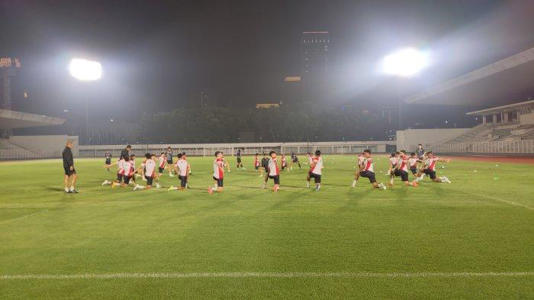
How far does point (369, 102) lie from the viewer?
9019 centimetres

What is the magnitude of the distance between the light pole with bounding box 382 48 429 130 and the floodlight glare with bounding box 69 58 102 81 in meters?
45.6

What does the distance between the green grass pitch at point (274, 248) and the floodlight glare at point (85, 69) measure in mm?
52012

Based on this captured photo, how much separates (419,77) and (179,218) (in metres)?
54.9

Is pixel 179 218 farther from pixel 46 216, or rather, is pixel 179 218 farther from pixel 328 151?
pixel 328 151

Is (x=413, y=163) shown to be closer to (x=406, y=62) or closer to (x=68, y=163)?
(x=68, y=163)

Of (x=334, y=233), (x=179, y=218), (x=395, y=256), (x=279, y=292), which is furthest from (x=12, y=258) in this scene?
(x=395, y=256)

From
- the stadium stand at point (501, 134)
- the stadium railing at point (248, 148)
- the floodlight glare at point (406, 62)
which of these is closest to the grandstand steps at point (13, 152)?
the stadium railing at point (248, 148)

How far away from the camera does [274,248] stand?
614 centimetres

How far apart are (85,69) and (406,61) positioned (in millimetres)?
48865

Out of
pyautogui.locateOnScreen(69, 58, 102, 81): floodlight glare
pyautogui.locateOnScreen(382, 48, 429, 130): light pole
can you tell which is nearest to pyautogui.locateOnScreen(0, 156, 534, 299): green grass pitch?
pyautogui.locateOnScreen(382, 48, 429, 130): light pole

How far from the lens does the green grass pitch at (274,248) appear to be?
14.6 ft

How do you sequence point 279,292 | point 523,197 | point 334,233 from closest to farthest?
1. point 279,292
2. point 334,233
3. point 523,197

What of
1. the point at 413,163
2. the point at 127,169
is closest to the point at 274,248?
the point at 127,169

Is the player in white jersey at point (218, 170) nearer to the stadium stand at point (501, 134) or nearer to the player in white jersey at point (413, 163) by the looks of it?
the player in white jersey at point (413, 163)
